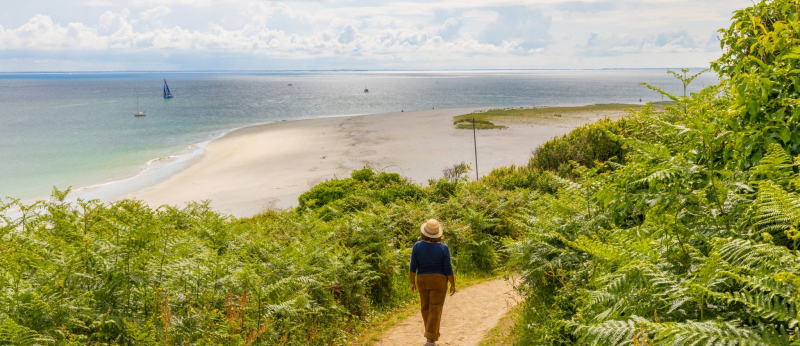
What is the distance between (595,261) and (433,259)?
2579 mm

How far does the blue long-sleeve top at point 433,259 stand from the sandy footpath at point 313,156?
58.7 ft

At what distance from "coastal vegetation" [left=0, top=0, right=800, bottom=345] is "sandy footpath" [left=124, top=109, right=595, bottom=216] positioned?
54.9ft

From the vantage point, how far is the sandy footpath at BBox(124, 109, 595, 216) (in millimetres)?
29656

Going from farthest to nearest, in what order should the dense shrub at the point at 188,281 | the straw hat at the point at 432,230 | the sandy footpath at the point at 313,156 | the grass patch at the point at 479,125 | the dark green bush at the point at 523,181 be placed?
the grass patch at the point at 479,125 → the sandy footpath at the point at 313,156 → the dark green bush at the point at 523,181 → the straw hat at the point at 432,230 → the dense shrub at the point at 188,281

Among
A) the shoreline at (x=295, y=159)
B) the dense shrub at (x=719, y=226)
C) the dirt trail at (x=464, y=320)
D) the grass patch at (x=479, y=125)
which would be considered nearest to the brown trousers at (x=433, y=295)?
the dirt trail at (x=464, y=320)

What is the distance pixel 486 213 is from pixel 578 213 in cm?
618

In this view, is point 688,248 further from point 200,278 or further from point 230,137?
point 230,137

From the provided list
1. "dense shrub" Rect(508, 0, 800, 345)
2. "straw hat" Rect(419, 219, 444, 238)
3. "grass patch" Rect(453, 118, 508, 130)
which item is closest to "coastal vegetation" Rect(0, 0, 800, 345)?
"dense shrub" Rect(508, 0, 800, 345)

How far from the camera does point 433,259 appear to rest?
7.20 meters

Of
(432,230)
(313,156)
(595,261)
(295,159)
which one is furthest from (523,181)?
(313,156)

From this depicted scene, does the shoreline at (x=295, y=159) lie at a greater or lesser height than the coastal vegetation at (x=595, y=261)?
lesser

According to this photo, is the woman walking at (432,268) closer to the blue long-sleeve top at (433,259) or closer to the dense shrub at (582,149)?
Answer: the blue long-sleeve top at (433,259)

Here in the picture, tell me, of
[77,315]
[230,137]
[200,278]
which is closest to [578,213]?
[200,278]

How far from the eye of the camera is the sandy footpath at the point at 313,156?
1168 inches
